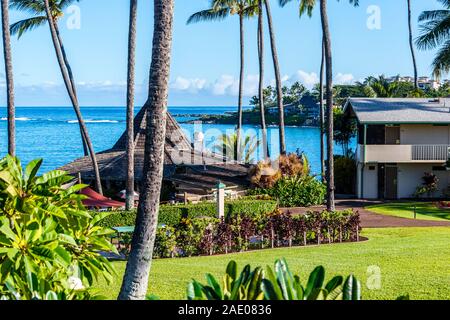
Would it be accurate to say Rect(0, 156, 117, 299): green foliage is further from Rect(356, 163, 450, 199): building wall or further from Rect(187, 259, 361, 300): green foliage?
Rect(356, 163, 450, 199): building wall

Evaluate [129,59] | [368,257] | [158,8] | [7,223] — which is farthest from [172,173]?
[7,223]

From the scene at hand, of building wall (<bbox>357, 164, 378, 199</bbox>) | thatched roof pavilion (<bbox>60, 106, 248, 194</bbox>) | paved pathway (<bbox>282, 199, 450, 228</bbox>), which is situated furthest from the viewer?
building wall (<bbox>357, 164, 378, 199</bbox>)

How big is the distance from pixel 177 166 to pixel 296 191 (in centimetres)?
625

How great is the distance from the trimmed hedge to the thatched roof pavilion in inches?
186

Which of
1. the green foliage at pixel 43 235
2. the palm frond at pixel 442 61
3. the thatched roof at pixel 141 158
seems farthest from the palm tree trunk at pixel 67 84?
the green foliage at pixel 43 235

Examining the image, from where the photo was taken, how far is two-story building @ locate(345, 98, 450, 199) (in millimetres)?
37031

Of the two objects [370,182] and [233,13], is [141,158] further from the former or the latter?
[233,13]

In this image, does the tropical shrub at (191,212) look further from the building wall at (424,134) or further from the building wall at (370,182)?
the building wall at (424,134)

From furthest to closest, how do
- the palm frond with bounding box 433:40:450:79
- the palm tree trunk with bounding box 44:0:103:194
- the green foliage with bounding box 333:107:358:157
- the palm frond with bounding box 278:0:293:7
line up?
the green foliage with bounding box 333:107:358:157 < the palm frond with bounding box 278:0:293:7 < the palm frond with bounding box 433:40:450:79 < the palm tree trunk with bounding box 44:0:103:194

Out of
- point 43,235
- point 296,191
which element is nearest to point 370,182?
point 296,191

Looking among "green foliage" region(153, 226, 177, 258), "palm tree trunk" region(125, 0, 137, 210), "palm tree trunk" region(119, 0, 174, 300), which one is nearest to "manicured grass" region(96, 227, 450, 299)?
"green foliage" region(153, 226, 177, 258)

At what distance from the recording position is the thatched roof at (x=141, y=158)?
119ft

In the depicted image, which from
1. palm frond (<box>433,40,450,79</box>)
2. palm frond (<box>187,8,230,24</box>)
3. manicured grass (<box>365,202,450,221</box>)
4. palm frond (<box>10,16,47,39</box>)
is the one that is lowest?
manicured grass (<box>365,202,450,221</box>)

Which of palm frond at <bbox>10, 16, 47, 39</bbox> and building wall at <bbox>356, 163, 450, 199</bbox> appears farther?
palm frond at <bbox>10, 16, 47, 39</bbox>
